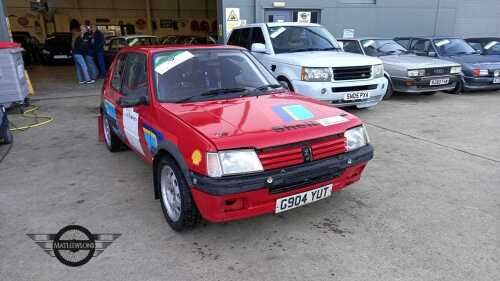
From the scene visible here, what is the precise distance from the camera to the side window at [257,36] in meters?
7.14

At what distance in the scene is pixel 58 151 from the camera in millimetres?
5137

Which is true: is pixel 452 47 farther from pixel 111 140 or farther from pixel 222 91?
pixel 111 140

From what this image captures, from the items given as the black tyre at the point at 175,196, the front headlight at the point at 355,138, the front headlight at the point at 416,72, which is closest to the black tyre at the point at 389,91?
the front headlight at the point at 416,72

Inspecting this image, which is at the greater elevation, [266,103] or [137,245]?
[266,103]

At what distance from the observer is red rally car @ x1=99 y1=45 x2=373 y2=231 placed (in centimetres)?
251

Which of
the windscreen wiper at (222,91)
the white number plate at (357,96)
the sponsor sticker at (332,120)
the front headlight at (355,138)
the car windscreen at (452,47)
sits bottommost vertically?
the white number plate at (357,96)

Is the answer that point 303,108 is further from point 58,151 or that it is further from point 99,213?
point 58,151

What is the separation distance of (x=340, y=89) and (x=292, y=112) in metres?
3.48

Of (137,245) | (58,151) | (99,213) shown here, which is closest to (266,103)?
(137,245)

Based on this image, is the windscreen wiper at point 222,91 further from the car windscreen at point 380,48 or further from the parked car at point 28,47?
the parked car at point 28,47

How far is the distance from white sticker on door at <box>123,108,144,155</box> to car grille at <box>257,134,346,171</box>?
1639mm

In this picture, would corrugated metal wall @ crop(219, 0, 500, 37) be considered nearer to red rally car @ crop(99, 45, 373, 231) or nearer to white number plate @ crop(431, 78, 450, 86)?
white number plate @ crop(431, 78, 450, 86)

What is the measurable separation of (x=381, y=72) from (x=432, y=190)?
3.59 meters

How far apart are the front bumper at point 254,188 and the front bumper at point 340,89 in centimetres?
340
